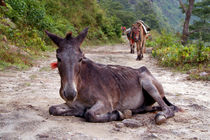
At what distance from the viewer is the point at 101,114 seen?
3.75 m

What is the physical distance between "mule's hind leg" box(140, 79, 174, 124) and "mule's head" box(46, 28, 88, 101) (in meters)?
1.42

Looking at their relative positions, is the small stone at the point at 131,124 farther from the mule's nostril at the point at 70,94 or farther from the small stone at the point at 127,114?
the mule's nostril at the point at 70,94

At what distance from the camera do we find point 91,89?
397 centimetres

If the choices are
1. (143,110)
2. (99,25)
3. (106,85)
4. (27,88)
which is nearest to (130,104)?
(143,110)

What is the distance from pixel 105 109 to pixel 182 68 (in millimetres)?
6615

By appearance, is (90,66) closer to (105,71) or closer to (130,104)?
(105,71)

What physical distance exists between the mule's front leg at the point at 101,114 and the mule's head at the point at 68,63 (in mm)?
495

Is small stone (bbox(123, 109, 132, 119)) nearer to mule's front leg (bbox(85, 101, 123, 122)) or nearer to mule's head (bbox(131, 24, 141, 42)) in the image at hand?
mule's front leg (bbox(85, 101, 123, 122))

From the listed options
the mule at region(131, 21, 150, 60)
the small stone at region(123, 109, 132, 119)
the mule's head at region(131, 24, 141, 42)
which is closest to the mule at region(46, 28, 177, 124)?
the small stone at region(123, 109, 132, 119)

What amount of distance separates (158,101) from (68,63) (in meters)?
1.81

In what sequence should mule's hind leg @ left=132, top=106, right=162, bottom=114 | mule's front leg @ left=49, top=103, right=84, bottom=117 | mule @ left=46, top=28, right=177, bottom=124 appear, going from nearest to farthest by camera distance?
mule @ left=46, top=28, right=177, bottom=124, mule's front leg @ left=49, top=103, right=84, bottom=117, mule's hind leg @ left=132, top=106, right=162, bottom=114

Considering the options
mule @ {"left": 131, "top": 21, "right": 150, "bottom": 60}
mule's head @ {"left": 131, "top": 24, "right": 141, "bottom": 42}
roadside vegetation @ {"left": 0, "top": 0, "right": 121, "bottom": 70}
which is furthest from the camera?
mule's head @ {"left": 131, "top": 24, "right": 141, "bottom": 42}

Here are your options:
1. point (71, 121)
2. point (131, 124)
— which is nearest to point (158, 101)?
point (131, 124)

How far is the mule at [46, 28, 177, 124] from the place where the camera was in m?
3.47
